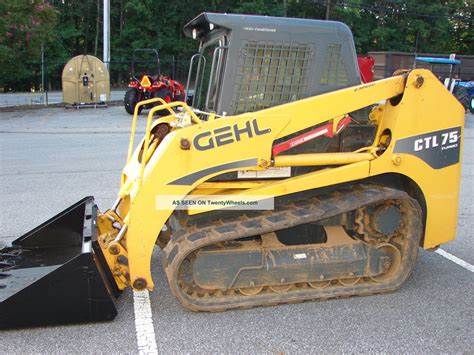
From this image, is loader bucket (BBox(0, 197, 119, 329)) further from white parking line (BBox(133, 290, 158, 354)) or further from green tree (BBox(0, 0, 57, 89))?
green tree (BBox(0, 0, 57, 89))

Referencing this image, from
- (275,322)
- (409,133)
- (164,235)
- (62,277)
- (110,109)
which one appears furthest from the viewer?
(110,109)

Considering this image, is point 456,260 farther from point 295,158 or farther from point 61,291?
point 61,291

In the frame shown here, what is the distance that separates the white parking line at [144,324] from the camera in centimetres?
321

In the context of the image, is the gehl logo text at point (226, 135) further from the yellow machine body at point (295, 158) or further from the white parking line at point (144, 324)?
the white parking line at point (144, 324)

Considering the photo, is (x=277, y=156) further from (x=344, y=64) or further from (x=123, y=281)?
(x=123, y=281)

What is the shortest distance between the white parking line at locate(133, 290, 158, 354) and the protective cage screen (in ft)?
5.42

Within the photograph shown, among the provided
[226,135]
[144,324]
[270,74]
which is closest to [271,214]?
[226,135]

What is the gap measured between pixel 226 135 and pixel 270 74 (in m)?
0.69

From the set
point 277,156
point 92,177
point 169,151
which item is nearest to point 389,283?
point 277,156

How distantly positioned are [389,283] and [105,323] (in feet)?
7.24

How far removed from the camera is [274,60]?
3746 mm

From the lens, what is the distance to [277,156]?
3.68m

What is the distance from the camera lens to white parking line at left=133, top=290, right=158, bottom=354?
3.21 metres

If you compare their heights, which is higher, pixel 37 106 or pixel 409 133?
pixel 409 133
